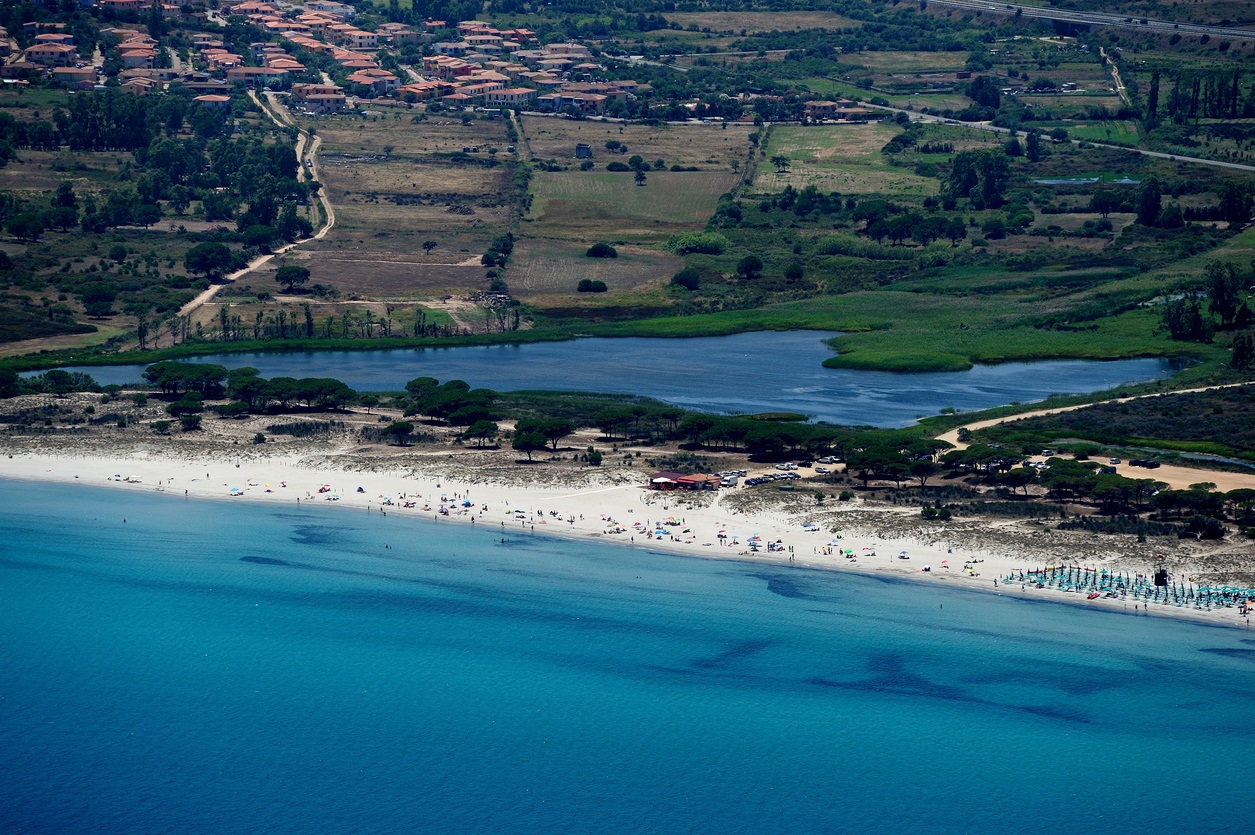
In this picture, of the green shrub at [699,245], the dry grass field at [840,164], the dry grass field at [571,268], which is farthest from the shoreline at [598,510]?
the dry grass field at [840,164]

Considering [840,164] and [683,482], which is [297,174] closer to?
[840,164]

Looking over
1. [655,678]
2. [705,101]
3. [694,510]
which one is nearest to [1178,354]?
[694,510]

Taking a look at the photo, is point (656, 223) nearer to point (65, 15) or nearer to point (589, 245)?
point (589, 245)

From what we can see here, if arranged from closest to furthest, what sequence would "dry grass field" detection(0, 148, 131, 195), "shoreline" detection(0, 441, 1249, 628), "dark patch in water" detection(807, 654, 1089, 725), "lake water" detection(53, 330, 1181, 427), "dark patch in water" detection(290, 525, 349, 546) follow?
1. "dark patch in water" detection(807, 654, 1089, 725)
2. "shoreline" detection(0, 441, 1249, 628)
3. "dark patch in water" detection(290, 525, 349, 546)
4. "lake water" detection(53, 330, 1181, 427)
5. "dry grass field" detection(0, 148, 131, 195)

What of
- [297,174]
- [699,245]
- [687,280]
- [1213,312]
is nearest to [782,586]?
[1213,312]

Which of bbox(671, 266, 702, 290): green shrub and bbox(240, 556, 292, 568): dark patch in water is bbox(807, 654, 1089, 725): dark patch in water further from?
bbox(671, 266, 702, 290): green shrub

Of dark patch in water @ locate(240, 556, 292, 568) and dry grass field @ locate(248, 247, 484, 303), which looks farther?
dry grass field @ locate(248, 247, 484, 303)

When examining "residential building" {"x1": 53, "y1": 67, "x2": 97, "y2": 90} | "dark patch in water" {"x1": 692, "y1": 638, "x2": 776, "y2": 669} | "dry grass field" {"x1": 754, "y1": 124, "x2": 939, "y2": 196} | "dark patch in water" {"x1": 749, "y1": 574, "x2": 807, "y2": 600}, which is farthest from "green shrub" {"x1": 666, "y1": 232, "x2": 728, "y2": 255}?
"dark patch in water" {"x1": 692, "y1": 638, "x2": 776, "y2": 669}
